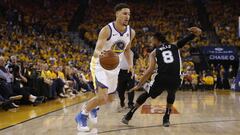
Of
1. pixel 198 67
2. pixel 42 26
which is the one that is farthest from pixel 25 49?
pixel 198 67

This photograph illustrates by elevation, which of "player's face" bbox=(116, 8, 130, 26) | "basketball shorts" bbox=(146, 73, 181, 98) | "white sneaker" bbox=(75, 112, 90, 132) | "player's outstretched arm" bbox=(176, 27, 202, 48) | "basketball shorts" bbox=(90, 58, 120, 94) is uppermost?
"player's face" bbox=(116, 8, 130, 26)

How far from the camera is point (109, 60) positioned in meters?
5.34

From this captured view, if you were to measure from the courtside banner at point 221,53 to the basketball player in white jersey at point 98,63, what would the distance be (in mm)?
17196

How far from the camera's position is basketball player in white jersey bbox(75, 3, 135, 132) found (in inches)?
220

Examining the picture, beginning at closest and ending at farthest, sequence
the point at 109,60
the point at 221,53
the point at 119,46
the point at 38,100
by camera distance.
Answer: the point at 109,60, the point at 119,46, the point at 38,100, the point at 221,53

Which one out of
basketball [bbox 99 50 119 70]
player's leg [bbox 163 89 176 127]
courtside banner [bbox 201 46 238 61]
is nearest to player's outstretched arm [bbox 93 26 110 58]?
basketball [bbox 99 50 119 70]

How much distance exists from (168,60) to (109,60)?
1455mm

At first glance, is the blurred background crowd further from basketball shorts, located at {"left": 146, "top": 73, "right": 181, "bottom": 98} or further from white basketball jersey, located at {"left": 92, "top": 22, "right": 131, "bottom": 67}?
white basketball jersey, located at {"left": 92, "top": 22, "right": 131, "bottom": 67}

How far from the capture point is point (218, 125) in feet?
20.9

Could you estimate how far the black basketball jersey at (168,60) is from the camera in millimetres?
6453

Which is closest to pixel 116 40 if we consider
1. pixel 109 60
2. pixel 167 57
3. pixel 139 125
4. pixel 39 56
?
pixel 109 60

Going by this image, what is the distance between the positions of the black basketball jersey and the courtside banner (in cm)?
1640

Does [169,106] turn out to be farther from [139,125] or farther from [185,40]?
[185,40]

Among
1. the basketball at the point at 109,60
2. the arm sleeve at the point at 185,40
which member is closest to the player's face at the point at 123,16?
the basketball at the point at 109,60
